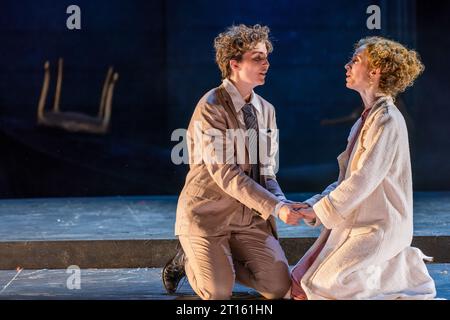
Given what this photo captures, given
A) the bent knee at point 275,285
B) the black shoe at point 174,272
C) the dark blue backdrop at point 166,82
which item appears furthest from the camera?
the dark blue backdrop at point 166,82

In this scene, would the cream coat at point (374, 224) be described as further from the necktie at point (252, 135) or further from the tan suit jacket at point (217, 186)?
the necktie at point (252, 135)

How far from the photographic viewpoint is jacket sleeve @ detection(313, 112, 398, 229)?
4137 mm

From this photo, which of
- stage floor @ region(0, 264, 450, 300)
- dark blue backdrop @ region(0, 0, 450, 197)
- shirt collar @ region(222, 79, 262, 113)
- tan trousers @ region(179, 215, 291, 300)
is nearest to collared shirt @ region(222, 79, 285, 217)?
shirt collar @ region(222, 79, 262, 113)

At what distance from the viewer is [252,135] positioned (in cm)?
464

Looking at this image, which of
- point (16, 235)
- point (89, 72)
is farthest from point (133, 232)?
point (89, 72)

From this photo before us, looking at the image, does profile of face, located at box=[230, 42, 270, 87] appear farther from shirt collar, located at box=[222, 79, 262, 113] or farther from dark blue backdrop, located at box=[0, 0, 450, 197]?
dark blue backdrop, located at box=[0, 0, 450, 197]

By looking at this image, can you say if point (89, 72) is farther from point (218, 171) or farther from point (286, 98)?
point (218, 171)

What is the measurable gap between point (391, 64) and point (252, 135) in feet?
2.57

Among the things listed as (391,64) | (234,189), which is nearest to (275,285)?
(234,189)

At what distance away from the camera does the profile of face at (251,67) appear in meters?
4.64

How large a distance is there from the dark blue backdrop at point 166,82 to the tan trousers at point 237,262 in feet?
11.4

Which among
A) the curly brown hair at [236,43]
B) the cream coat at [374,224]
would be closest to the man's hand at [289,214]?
the cream coat at [374,224]

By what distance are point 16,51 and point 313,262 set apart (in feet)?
14.7
